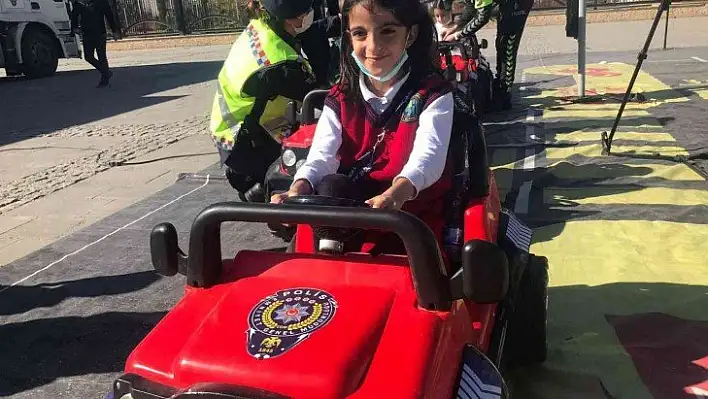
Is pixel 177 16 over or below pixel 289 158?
over

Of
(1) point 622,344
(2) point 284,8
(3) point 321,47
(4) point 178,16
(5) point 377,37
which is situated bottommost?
(1) point 622,344

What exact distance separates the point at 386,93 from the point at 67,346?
174cm

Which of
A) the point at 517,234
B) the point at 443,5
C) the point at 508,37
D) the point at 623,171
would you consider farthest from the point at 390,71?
the point at 508,37

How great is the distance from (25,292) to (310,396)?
2620mm

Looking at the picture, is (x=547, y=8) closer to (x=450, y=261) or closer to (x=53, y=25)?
(x=53, y=25)

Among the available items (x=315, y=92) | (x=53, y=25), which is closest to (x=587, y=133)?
(x=315, y=92)

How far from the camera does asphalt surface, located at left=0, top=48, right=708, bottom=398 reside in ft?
8.78

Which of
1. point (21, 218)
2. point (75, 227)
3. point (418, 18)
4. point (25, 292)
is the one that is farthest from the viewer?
point (21, 218)

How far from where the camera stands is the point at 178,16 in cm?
2191

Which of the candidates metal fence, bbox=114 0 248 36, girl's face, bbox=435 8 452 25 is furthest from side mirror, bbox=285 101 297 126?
metal fence, bbox=114 0 248 36

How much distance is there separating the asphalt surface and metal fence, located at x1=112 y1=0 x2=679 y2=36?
17928mm

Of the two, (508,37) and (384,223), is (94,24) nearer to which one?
(508,37)

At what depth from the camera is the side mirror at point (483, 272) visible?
150 cm

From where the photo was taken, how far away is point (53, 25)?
567 inches
